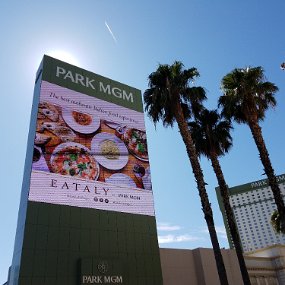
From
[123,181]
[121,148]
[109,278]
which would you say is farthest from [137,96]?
[109,278]

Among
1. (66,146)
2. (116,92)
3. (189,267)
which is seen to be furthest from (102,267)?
(116,92)

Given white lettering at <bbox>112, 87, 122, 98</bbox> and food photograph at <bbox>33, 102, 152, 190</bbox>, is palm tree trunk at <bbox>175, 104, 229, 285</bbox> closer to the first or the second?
food photograph at <bbox>33, 102, 152, 190</bbox>

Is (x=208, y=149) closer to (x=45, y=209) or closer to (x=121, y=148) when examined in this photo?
(x=121, y=148)

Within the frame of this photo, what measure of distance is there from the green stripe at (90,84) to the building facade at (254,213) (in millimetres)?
124761

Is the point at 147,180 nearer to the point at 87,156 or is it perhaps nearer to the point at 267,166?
the point at 87,156

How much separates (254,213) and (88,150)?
498 ft

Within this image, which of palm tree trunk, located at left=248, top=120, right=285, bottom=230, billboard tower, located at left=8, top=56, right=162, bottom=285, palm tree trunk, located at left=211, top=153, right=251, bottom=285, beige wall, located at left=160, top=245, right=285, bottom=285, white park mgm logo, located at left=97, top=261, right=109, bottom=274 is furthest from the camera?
beige wall, located at left=160, top=245, right=285, bottom=285

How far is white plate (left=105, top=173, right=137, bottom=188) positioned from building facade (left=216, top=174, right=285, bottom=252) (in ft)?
419

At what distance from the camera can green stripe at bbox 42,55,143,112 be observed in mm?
22469

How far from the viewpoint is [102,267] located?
1816 centimetres

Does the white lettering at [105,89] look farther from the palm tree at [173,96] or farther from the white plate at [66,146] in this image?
the white plate at [66,146]

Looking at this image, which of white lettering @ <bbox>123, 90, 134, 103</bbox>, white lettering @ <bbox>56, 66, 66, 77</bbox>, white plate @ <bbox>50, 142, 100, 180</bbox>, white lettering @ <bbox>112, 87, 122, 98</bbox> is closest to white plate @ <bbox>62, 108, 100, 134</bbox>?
white plate @ <bbox>50, 142, 100, 180</bbox>

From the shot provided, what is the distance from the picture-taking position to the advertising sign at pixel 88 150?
19.1m

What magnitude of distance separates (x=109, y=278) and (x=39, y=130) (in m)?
9.22
